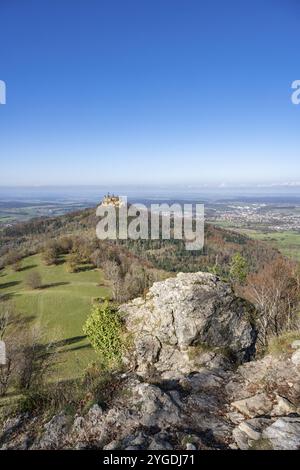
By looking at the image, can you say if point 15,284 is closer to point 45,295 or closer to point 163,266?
point 45,295

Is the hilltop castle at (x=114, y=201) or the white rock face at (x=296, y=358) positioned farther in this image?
the hilltop castle at (x=114, y=201)

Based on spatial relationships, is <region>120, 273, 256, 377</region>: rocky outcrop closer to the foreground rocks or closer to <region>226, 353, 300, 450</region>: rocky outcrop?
the foreground rocks

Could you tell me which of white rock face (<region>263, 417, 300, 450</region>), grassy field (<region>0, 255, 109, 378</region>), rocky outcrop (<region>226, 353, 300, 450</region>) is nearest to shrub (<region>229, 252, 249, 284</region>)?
grassy field (<region>0, 255, 109, 378</region>)

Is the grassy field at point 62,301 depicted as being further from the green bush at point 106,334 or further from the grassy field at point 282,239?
the grassy field at point 282,239

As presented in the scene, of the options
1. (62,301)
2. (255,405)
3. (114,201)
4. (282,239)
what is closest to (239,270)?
(62,301)

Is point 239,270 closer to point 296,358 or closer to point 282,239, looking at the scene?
point 296,358

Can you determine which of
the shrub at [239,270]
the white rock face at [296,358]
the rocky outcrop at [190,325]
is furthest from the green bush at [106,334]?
the shrub at [239,270]
